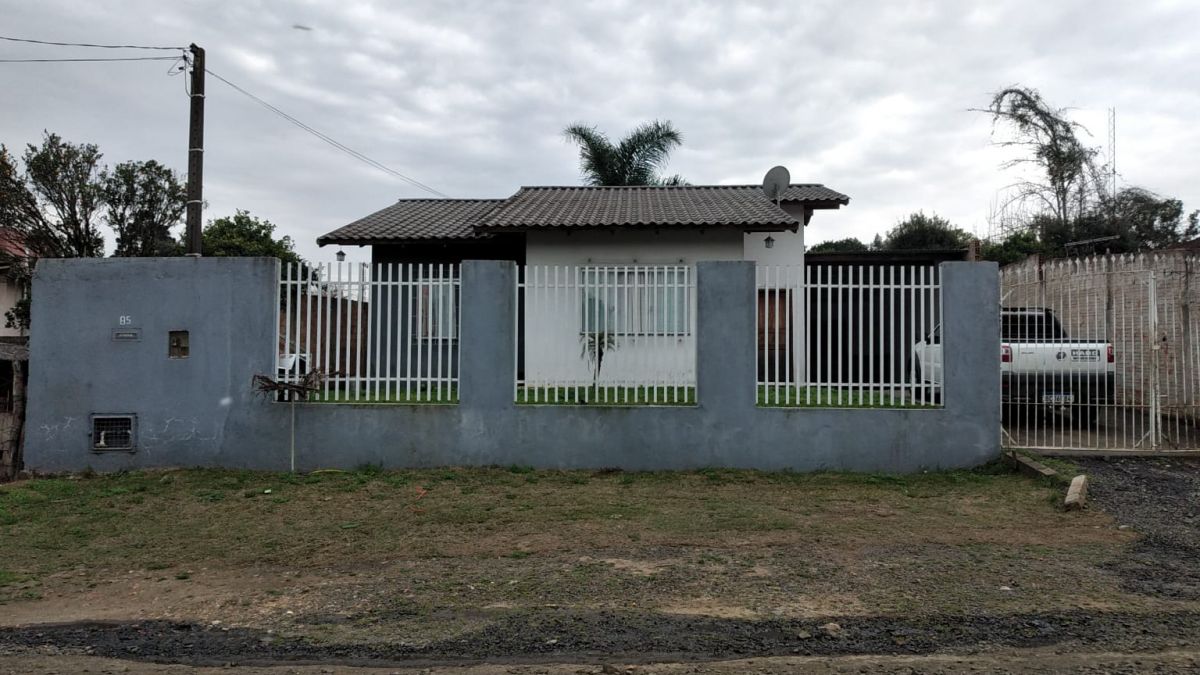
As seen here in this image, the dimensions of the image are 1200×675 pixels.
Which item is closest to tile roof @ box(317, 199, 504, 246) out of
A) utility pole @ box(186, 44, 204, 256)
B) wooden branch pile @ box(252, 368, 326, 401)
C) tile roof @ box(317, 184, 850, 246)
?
tile roof @ box(317, 184, 850, 246)

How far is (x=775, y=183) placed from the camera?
1434cm

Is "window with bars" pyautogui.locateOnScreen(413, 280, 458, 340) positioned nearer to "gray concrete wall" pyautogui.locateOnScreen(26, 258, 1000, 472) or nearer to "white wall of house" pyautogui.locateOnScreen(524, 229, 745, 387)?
"gray concrete wall" pyautogui.locateOnScreen(26, 258, 1000, 472)

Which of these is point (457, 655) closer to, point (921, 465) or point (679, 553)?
point (679, 553)

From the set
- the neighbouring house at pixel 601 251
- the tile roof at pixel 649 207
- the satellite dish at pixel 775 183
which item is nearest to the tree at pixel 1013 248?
the tile roof at pixel 649 207

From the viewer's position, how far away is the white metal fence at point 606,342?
7742 millimetres

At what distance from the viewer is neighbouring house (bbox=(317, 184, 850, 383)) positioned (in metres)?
7.82

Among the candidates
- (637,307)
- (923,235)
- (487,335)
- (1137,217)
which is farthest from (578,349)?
(923,235)

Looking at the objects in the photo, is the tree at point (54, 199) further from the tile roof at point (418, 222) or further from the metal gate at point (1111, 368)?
the metal gate at point (1111, 368)

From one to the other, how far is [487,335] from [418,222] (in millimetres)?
6636

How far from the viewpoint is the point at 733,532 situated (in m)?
5.58

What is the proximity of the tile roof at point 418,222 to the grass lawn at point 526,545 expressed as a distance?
18.9 ft

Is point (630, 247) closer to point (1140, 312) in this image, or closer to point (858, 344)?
point (858, 344)

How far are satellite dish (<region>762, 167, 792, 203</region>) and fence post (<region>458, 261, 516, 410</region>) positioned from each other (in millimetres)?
8009

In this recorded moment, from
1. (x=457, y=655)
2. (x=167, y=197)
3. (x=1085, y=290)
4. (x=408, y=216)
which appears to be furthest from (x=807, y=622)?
(x=167, y=197)
